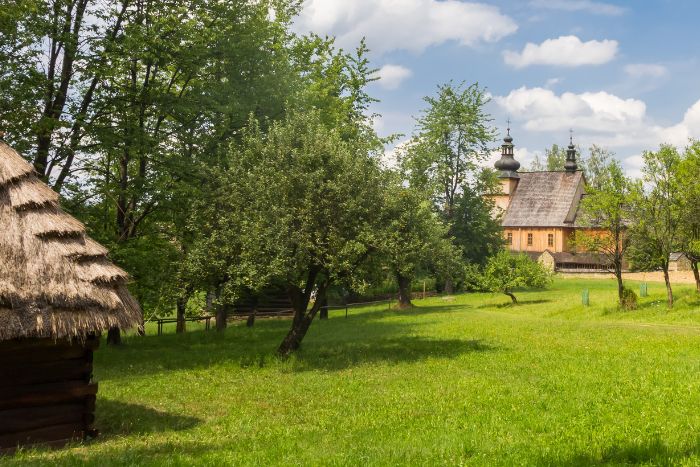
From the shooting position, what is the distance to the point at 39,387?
43.7 ft

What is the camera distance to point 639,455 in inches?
384

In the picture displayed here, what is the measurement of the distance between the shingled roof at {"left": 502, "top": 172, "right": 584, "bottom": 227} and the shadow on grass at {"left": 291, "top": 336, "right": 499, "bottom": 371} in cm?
6206

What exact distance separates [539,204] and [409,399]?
76175 millimetres

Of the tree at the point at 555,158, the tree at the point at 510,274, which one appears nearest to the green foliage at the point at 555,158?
the tree at the point at 555,158

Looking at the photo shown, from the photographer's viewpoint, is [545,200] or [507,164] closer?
[545,200]

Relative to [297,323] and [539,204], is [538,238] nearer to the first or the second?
[539,204]

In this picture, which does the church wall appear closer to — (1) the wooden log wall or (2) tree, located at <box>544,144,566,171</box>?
(2) tree, located at <box>544,144,566,171</box>

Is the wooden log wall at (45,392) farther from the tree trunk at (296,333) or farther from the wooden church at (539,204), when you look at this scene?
the wooden church at (539,204)

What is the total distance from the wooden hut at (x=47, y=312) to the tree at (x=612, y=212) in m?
32.0

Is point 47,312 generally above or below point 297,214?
below

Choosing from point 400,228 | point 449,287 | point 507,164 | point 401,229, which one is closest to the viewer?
point 400,228

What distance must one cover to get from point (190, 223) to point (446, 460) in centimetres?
1724

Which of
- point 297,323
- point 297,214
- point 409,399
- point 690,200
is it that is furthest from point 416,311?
point 409,399

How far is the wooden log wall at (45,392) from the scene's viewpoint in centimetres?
1292
